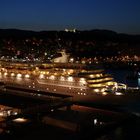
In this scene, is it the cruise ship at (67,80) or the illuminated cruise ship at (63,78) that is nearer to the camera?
the cruise ship at (67,80)

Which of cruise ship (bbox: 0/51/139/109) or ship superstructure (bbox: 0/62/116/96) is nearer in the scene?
cruise ship (bbox: 0/51/139/109)

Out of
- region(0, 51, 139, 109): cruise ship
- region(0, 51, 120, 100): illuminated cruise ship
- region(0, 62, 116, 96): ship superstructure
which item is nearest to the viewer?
region(0, 51, 139, 109): cruise ship

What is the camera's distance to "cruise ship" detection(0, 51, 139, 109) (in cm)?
1551

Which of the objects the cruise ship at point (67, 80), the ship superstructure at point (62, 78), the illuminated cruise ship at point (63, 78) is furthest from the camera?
the ship superstructure at point (62, 78)

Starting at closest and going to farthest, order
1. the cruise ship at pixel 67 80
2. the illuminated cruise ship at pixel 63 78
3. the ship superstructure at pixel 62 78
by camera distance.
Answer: the cruise ship at pixel 67 80 < the illuminated cruise ship at pixel 63 78 < the ship superstructure at pixel 62 78

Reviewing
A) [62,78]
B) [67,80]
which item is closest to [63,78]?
[62,78]

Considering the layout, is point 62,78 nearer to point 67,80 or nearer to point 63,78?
point 63,78

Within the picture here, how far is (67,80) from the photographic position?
16984 millimetres

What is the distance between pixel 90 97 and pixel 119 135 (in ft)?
11.1

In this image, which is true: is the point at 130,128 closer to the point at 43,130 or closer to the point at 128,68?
the point at 43,130

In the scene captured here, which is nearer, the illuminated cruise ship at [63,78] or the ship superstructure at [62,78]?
the illuminated cruise ship at [63,78]

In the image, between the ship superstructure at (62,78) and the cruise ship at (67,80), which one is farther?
the ship superstructure at (62,78)

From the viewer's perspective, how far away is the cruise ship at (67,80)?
15.5 m

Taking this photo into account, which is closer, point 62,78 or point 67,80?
point 67,80
